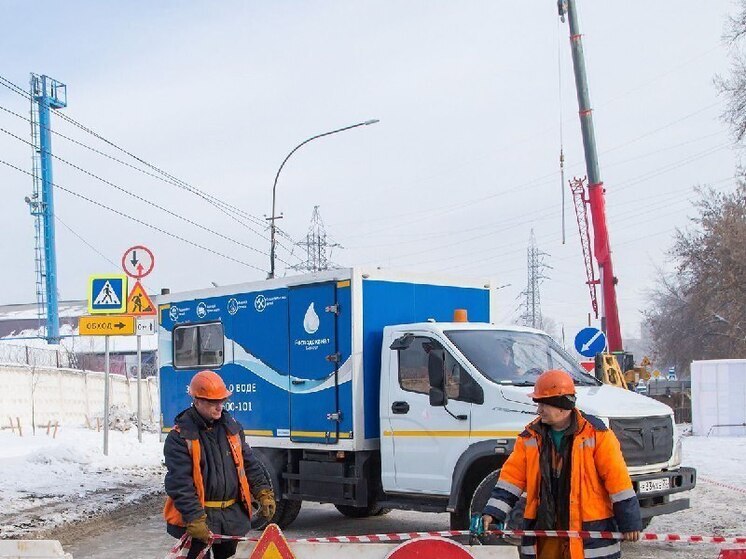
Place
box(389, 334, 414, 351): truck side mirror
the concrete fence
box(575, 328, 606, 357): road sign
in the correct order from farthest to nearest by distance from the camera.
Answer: the concrete fence, box(575, 328, 606, 357): road sign, box(389, 334, 414, 351): truck side mirror

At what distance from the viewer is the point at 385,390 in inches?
405

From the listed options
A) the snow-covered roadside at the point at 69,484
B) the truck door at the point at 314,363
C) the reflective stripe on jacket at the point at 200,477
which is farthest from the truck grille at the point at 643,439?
the snow-covered roadside at the point at 69,484

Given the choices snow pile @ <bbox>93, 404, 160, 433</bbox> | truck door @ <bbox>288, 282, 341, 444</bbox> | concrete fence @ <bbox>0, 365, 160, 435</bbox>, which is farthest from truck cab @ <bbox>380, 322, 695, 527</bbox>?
concrete fence @ <bbox>0, 365, 160, 435</bbox>

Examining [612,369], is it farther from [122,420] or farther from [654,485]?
[122,420]

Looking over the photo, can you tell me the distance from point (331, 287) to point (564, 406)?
5.71 metres

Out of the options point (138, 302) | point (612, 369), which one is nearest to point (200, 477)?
point (612, 369)

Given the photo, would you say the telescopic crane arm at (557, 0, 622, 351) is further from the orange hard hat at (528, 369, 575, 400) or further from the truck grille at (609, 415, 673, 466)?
the orange hard hat at (528, 369, 575, 400)

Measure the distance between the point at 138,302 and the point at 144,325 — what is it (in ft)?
2.97

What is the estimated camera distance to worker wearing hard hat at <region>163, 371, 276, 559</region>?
231 inches

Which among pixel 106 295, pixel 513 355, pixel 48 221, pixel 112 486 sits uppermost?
pixel 48 221

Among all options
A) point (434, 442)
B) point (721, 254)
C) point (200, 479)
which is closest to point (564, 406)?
point (200, 479)

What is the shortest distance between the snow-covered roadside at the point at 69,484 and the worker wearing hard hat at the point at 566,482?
7048 millimetres

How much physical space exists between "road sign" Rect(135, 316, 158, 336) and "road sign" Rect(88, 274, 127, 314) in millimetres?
684

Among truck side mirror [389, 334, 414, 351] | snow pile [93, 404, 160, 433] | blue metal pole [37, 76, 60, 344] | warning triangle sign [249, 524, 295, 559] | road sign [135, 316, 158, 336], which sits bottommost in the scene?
snow pile [93, 404, 160, 433]
